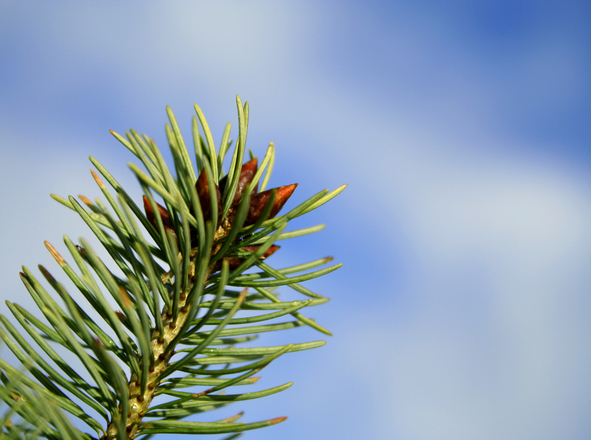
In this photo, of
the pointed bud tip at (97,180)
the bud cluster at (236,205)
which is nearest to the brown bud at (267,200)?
the bud cluster at (236,205)

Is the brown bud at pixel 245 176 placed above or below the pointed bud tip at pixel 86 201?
above

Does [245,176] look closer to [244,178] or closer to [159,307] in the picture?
[244,178]

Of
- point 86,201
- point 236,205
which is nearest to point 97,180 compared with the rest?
point 86,201

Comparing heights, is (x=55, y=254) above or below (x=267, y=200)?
below

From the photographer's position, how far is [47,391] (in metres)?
0.56

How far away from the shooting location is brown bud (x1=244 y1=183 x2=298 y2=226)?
706 mm

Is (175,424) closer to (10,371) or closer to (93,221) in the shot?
(10,371)

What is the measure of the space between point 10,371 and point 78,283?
0.17 metres

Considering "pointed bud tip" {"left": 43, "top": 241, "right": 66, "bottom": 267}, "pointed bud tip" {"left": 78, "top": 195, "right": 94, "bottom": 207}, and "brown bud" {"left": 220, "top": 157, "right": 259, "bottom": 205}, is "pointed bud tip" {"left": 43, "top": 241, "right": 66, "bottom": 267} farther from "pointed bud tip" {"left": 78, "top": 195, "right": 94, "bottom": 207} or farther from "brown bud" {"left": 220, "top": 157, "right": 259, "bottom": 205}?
"brown bud" {"left": 220, "top": 157, "right": 259, "bottom": 205}

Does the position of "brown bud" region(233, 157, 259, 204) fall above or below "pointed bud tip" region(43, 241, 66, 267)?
above

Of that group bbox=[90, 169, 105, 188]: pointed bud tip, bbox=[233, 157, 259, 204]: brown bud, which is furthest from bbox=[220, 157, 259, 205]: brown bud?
bbox=[90, 169, 105, 188]: pointed bud tip

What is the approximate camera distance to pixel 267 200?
707 millimetres

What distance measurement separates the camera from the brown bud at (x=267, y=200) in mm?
706

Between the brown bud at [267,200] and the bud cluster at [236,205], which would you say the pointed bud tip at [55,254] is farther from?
the brown bud at [267,200]
